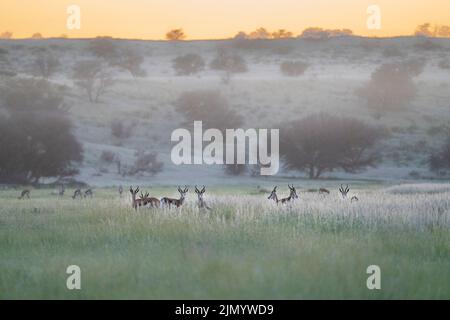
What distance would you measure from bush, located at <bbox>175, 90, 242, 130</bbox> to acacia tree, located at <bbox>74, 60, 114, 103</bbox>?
10.0 m

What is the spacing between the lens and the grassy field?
961cm

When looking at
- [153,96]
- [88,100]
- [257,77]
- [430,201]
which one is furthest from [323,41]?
[430,201]

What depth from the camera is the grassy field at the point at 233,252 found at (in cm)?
961

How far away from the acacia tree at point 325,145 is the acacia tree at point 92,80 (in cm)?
3172

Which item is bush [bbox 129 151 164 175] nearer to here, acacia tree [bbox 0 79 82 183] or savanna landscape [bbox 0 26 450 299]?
savanna landscape [bbox 0 26 450 299]

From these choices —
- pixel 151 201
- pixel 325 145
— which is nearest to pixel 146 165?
pixel 325 145

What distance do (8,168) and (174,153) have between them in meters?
23.4

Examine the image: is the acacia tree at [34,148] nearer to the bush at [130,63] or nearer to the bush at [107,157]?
the bush at [107,157]

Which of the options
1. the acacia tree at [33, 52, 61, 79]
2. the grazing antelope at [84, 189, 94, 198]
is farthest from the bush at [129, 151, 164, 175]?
the acacia tree at [33, 52, 61, 79]

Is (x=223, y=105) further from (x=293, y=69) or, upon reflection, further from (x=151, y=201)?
(x=151, y=201)

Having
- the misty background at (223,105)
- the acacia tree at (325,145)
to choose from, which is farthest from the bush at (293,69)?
the acacia tree at (325,145)

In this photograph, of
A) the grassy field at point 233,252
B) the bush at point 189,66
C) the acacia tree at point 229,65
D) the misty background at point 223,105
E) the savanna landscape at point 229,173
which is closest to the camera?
the grassy field at point 233,252

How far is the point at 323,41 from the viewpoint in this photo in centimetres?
14488
